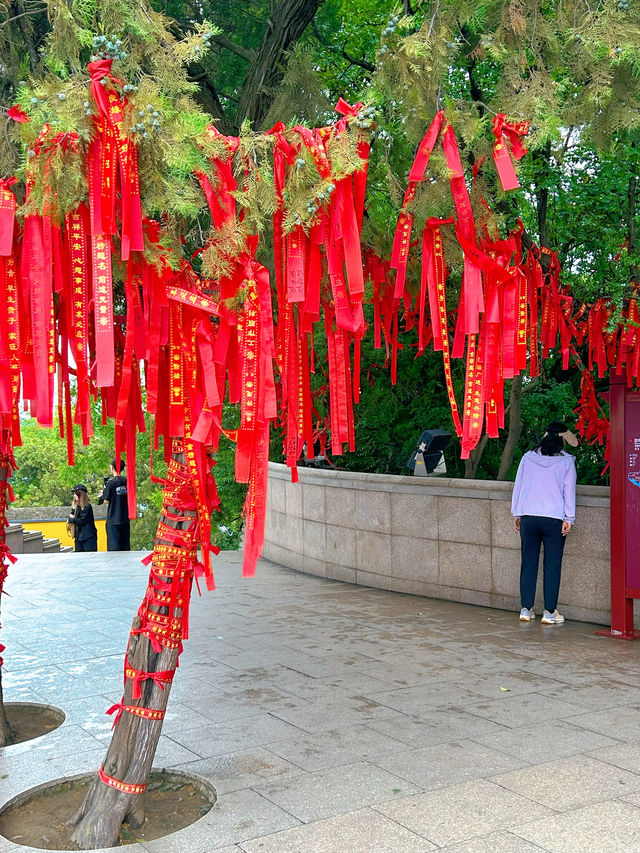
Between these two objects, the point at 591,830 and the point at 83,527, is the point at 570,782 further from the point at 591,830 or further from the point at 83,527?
the point at 83,527

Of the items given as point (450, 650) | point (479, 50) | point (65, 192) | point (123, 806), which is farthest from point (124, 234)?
point (450, 650)

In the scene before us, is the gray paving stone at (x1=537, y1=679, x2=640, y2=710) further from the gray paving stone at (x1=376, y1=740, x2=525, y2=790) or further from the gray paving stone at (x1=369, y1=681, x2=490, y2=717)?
the gray paving stone at (x1=376, y1=740, x2=525, y2=790)

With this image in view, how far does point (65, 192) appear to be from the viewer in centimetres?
329

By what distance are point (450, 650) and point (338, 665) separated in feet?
3.01

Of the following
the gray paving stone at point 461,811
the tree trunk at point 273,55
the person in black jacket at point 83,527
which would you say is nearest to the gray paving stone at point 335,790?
the gray paving stone at point 461,811

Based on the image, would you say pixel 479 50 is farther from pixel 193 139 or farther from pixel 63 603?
pixel 63 603

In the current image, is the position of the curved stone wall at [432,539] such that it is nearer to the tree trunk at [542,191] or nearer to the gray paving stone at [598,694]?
the gray paving stone at [598,694]

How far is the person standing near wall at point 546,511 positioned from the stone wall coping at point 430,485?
298 mm

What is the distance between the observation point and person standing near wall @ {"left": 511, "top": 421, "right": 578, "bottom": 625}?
281 inches

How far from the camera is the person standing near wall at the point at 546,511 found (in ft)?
23.5

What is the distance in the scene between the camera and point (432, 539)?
8.71 meters

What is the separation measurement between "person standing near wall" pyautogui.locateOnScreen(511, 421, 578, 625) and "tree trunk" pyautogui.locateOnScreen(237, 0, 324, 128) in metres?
3.47

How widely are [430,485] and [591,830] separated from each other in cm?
527

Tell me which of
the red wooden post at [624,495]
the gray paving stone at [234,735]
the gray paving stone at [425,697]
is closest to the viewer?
the gray paving stone at [234,735]
